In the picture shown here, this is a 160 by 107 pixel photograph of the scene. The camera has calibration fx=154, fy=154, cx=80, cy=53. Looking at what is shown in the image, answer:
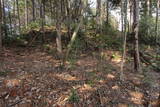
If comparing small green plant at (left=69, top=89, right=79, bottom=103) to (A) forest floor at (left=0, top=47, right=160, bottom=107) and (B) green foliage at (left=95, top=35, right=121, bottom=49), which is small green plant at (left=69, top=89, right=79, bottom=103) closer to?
(A) forest floor at (left=0, top=47, right=160, bottom=107)

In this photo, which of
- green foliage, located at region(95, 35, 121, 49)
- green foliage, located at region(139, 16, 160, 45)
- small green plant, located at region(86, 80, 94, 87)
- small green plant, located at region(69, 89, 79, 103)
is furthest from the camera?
green foliage, located at region(139, 16, 160, 45)

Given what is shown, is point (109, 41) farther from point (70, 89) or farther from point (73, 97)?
point (73, 97)

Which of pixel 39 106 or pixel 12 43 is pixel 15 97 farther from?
pixel 12 43

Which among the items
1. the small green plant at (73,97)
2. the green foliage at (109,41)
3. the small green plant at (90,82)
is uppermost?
the green foliage at (109,41)

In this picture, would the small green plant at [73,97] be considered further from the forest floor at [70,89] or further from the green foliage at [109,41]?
the green foliage at [109,41]

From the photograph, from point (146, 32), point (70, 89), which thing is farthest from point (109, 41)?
point (70, 89)

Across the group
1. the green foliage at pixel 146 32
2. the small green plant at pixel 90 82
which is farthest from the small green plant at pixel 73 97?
the green foliage at pixel 146 32

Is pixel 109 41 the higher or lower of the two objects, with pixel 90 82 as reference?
higher

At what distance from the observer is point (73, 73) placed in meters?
5.88

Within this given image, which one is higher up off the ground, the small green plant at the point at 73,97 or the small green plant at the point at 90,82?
the small green plant at the point at 90,82

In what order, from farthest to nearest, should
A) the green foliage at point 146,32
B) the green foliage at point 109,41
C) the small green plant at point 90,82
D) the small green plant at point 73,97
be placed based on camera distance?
the green foliage at point 146,32
the green foliage at point 109,41
the small green plant at point 90,82
the small green plant at point 73,97

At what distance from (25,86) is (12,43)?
A: 25.0 ft

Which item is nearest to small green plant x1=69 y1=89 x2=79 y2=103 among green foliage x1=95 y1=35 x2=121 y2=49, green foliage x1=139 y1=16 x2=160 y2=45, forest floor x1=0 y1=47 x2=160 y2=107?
forest floor x1=0 y1=47 x2=160 y2=107

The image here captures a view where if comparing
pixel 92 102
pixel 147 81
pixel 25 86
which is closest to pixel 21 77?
pixel 25 86
